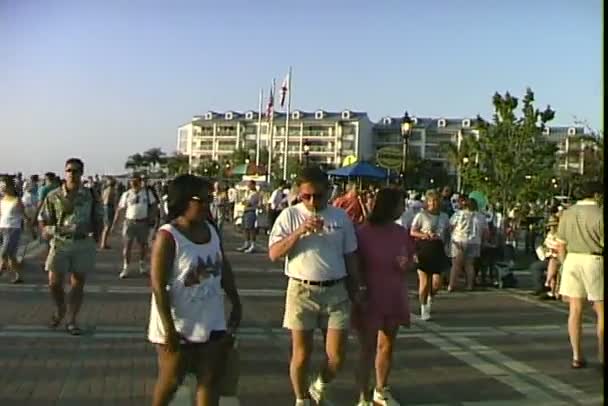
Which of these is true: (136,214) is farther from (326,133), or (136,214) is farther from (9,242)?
(326,133)

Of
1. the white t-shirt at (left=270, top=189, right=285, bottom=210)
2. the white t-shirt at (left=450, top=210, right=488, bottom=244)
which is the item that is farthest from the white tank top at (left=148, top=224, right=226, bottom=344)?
the white t-shirt at (left=270, top=189, right=285, bottom=210)

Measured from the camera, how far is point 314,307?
5922 mm

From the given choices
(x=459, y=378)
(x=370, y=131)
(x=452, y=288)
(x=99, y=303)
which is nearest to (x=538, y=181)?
(x=452, y=288)

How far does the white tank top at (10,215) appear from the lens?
13148 millimetres

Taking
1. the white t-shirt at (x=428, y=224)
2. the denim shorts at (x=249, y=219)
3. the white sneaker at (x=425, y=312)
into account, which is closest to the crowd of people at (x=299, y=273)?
the white sneaker at (x=425, y=312)

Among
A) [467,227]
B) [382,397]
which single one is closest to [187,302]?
[382,397]

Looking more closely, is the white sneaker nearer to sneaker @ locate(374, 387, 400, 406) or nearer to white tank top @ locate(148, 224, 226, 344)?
sneaker @ locate(374, 387, 400, 406)

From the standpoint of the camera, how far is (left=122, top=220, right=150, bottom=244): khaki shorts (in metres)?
15.0

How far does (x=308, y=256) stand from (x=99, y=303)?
6.19m

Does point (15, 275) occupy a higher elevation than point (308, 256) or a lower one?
lower

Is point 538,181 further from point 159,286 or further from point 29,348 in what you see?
point 159,286

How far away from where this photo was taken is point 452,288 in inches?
577

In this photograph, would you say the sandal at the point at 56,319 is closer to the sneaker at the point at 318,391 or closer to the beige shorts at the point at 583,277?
the sneaker at the point at 318,391

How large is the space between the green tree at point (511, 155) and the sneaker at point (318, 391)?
22.0 meters
